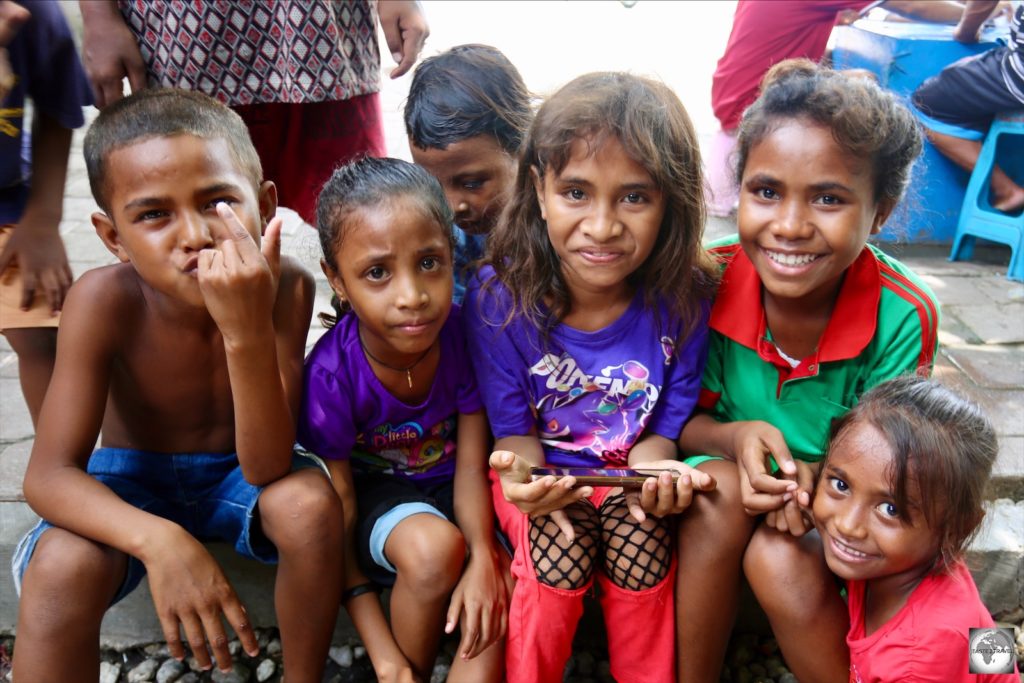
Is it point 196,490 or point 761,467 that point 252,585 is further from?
point 761,467

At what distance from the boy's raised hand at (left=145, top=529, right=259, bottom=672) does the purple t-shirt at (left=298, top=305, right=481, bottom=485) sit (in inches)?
13.2

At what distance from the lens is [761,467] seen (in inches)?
68.7

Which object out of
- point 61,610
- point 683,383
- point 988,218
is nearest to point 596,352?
point 683,383

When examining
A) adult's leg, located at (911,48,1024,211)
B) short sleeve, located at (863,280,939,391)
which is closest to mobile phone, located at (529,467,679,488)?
short sleeve, located at (863,280,939,391)

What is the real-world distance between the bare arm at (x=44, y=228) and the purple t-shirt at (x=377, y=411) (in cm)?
65

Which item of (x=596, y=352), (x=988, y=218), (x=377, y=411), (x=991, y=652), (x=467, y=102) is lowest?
(x=988, y=218)

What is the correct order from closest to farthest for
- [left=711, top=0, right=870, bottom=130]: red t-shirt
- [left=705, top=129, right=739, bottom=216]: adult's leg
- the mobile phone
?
1. the mobile phone
2. [left=711, top=0, right=870, bottom=130]: red t-shirt
3. [left=705, top=129, right=739, bottom=216]: adult's leg

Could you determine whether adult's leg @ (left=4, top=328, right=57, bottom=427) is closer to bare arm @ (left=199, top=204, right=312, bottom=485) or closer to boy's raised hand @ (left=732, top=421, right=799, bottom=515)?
bare arm @ (left=199, top=204, right=312, bottom=485)

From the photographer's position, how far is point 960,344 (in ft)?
10.2

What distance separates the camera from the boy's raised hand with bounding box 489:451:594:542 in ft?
5.42

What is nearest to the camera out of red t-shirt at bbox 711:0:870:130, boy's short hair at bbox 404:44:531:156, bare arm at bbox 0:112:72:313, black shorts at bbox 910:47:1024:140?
bare arm at bbox 0:112:72:313

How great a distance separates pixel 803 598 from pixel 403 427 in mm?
923

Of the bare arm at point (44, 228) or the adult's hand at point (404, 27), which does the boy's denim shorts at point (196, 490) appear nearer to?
the bare arm at point (44, 228)

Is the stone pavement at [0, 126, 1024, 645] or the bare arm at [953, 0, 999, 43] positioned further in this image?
the bare arm at [953, 0, 999, 43]
